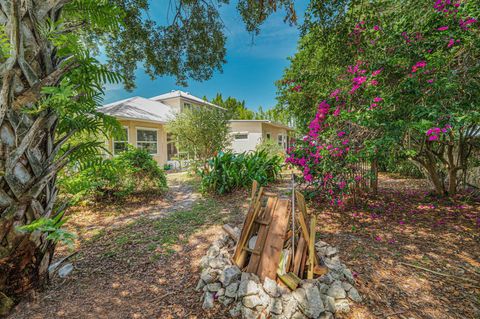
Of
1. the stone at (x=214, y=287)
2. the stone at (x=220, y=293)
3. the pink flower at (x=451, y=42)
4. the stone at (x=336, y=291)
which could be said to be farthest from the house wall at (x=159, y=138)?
the pink flower at (x=451, y=42)

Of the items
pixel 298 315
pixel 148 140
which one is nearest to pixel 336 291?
pixel 298 315

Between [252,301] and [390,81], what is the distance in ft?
11.9

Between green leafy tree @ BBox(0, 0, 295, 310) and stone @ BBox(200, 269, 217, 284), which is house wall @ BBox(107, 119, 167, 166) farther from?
stone @ BBox(200, 269, 217, 284)

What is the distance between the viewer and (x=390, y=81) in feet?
10.6

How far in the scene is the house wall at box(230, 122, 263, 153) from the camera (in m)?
16.3

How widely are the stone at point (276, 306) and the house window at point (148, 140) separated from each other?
10.4 m

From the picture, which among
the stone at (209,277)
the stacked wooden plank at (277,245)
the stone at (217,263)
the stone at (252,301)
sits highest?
the stacked wooden plank at (277,245)

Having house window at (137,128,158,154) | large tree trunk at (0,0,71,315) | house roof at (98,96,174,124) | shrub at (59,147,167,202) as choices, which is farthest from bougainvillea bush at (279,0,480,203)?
house window at (137,128,158,154)

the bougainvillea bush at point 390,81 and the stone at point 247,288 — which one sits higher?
the bougainvillea bush at point 390,81

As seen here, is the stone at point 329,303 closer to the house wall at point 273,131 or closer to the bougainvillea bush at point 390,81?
the bougainvillea bush at point 390,81

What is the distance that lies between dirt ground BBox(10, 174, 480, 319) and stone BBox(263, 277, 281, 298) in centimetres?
45

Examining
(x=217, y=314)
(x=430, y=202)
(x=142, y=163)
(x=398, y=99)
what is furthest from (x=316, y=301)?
(x=142, y=163)

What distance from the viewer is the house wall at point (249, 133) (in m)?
16.3

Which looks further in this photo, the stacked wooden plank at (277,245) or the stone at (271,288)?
the stacked wooden plank at (277,245)
